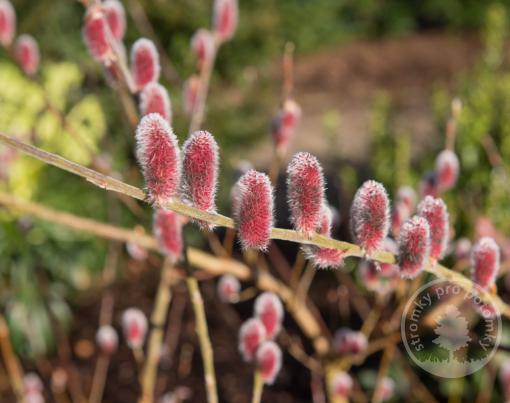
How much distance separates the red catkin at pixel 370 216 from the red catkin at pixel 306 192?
5 cm

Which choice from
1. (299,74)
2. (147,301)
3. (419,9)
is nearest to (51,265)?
(147,301)

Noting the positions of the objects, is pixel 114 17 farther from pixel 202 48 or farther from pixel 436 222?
pixel 436 222

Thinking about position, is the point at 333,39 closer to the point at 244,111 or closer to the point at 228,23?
the point at 244,111

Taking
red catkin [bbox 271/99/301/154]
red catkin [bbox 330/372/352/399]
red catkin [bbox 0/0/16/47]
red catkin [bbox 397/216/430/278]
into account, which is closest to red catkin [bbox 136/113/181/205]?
red catkin [bbox 397/216/430/278]

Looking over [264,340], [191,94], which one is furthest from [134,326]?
[191,94]

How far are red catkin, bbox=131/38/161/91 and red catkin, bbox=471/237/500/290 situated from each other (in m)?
0.59

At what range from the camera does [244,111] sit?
17.6 ft

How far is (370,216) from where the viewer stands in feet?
2.74

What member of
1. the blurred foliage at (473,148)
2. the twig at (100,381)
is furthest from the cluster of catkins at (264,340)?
the blurred foliage at (473,148)

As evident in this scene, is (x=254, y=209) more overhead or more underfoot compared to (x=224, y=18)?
more underfoot

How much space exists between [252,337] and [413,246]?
406 mm

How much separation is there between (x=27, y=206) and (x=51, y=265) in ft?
8.95

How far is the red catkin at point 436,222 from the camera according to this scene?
3.09 ft

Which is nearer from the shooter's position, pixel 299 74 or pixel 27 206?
pixel 27 206
